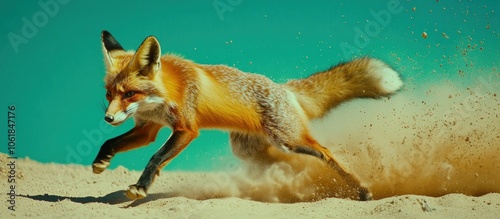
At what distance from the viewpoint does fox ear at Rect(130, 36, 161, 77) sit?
4.14 metres

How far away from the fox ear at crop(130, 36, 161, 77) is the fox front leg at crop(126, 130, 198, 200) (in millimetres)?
523

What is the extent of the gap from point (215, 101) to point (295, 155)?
3.14 feet

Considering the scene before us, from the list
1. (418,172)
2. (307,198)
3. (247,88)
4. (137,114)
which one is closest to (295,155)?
(307,198)

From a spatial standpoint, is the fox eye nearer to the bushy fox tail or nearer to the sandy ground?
the sandy ground

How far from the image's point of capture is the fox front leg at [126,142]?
14.1 ft

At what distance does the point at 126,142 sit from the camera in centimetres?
447

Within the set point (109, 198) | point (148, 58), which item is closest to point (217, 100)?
point (148, 58)

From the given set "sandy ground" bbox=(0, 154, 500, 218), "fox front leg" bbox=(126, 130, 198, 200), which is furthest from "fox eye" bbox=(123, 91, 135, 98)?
"sandy ground" bbox=(0, 154, 500, 218)

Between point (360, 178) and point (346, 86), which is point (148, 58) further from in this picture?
point (360, 178)

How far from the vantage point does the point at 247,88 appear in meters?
4.70

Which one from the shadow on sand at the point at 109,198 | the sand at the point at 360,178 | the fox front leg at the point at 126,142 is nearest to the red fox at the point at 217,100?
the fox front leg at the point at 126,142

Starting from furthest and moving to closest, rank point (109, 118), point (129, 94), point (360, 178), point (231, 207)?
point (360, 178)
point (129, 94)
point (231, 207)
point (109, 118)

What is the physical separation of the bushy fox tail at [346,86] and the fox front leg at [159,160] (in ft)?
3.75

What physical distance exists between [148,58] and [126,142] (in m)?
0.75
